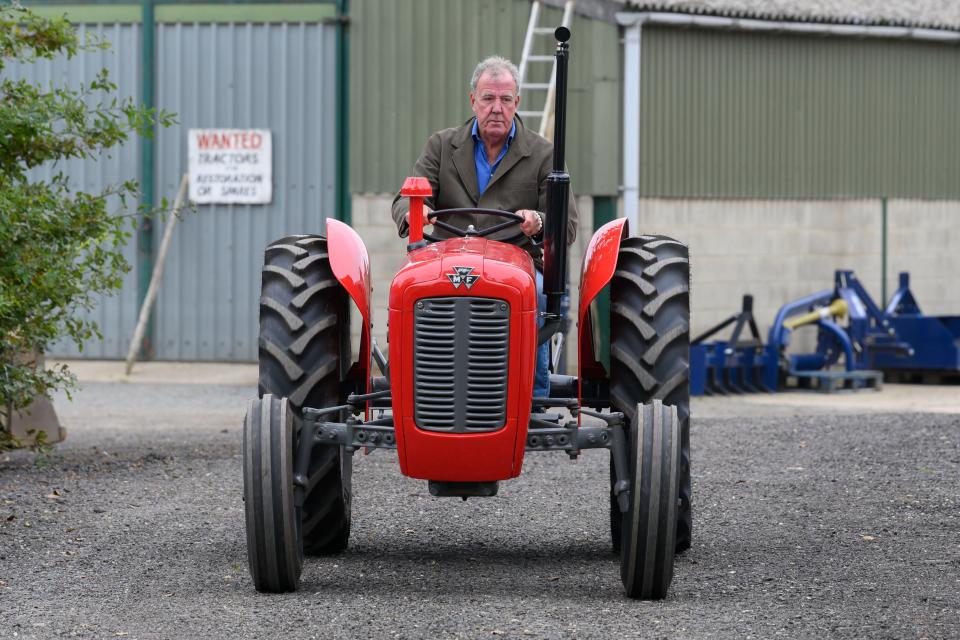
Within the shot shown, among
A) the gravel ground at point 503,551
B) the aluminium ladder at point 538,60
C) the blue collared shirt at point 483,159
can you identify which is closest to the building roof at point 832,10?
the aluminium ladder at point 538,60

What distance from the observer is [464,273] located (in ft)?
19.9

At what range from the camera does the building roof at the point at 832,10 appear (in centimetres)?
1775

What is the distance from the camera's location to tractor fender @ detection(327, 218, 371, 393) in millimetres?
6449

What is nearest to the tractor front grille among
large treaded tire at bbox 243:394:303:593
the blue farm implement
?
large treaded tire at bbox 243:394:303:593

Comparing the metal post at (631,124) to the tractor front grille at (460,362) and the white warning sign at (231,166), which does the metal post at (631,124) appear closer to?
the white warning sign at (231,166)

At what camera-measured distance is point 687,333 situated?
6.61 m

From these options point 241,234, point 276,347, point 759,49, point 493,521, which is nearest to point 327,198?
point 241,234

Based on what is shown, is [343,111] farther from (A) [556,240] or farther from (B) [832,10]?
(A) [556,240]

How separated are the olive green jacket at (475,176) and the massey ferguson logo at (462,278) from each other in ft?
3.48

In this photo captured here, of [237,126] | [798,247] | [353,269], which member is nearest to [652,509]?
[353,269]

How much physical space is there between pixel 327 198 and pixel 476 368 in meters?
12.3

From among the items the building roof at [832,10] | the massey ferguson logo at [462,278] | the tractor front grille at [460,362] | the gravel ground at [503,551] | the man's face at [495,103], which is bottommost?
the gravel ground at [503,551]

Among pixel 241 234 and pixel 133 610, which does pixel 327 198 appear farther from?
pixel 133 610

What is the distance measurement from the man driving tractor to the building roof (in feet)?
34.0
